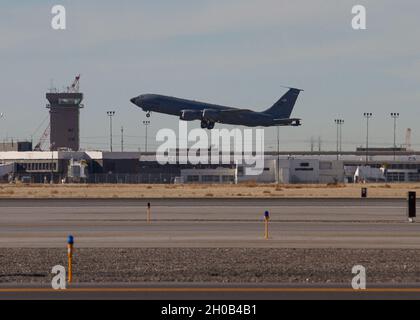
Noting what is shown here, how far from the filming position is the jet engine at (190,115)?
108 metres

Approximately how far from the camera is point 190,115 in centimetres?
10856

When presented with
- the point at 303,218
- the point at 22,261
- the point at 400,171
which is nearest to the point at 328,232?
the point at 303,218

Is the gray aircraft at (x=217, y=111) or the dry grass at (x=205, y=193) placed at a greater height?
the gray aircraft at (x=217, y=111)

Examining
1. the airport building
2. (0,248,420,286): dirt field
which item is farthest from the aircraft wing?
(0,248,420,286): dirt field

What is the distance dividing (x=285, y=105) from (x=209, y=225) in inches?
3122

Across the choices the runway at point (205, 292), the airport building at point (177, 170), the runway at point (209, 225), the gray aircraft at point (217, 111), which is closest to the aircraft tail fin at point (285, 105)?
the gray aircraft at point (217, 111)

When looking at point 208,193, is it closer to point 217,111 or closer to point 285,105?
point 217,111

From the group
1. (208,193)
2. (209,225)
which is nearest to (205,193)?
(208,193)

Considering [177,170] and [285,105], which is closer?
[285,105]

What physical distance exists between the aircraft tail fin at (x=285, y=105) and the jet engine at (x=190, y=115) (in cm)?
1566

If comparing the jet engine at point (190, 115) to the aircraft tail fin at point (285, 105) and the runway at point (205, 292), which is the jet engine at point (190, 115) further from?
the runway at point (205, 292)

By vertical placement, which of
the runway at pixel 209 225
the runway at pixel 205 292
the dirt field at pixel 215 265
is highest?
the runway at pixel 205 292

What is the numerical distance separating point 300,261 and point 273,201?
42.9 metres

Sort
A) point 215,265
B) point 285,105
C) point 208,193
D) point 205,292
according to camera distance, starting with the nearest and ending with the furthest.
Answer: point 205,292 → point 215,265 → point 208,193 → point 285,105
